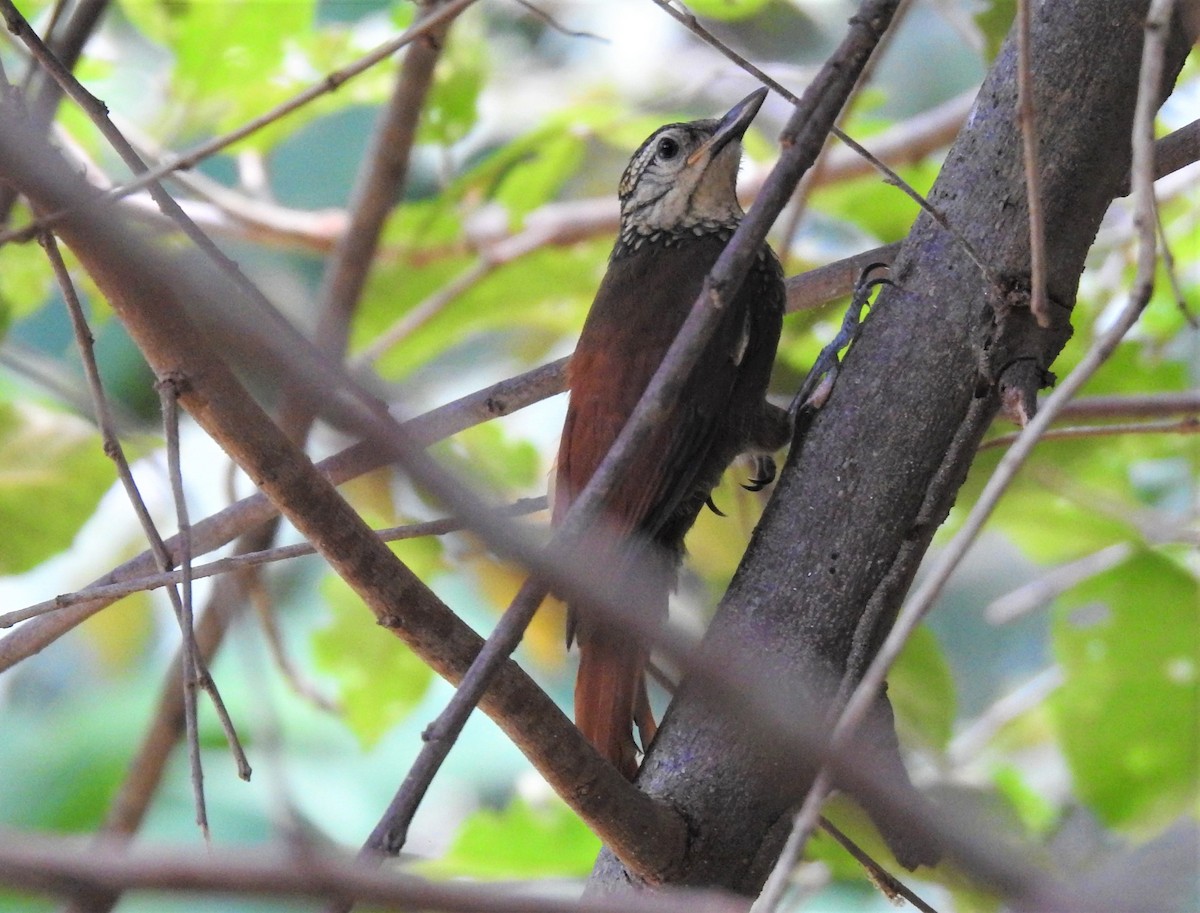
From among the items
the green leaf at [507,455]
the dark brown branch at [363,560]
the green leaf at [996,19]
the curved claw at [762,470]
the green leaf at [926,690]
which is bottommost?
the dark brown branch at [363,560]

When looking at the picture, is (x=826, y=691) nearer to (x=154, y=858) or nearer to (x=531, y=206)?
(x=154, y=858)

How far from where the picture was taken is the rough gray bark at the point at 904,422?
47.2 inches

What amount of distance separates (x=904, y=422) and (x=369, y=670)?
4.44ft

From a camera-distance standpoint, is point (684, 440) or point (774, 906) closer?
point (774, 906)

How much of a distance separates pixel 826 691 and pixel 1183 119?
1821 millimetres

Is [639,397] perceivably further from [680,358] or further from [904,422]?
[680,358]

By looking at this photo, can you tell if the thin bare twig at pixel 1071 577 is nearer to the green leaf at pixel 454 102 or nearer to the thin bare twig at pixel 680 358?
the green leaf at pixel 454 102

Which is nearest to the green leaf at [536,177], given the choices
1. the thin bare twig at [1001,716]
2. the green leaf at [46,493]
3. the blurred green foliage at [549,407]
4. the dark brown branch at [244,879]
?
the blurred green foliage at [549,407]

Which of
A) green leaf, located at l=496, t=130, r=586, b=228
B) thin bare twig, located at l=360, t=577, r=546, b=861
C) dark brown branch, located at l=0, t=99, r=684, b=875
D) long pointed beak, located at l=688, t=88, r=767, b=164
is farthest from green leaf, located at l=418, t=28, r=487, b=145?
thin bare twig, located at l=360, t=577, r=546, b=861

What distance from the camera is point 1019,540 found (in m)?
2.59

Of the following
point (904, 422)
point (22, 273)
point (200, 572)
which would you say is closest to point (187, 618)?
point (200, 572)

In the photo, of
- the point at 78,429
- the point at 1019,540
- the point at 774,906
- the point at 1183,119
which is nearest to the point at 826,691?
the point at 774,906

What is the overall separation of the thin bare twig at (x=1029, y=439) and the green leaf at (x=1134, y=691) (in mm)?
1489

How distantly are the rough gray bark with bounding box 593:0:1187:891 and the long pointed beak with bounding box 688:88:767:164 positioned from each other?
2.55 ft
